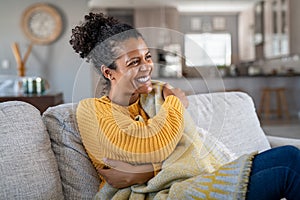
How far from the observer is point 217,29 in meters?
10.1

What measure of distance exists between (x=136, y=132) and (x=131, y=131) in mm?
15

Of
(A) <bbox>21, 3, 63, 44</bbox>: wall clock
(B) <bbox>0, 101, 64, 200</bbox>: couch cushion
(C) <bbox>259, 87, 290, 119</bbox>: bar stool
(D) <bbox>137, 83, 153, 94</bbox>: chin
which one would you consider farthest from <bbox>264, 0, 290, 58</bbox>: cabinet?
(B) <bbox>0, 101, 64, 200</bbox>: couch cushion

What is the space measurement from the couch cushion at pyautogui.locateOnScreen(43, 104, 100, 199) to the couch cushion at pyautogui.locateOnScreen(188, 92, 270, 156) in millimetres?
412

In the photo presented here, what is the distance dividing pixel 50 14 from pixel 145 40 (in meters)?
4.57

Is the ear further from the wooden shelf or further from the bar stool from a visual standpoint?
the bar stool

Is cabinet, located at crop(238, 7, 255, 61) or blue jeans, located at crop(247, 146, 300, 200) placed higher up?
cabinet, located at crop(238, 7, 255, 61)

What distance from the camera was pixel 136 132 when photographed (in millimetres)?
1209

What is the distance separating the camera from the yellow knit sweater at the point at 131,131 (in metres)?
1.20

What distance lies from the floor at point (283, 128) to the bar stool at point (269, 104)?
0.93 ft

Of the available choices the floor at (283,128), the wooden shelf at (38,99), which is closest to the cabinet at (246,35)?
the floor at (283,128)

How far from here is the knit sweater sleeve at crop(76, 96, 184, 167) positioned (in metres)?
1.20

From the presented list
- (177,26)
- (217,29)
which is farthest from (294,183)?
(217,29)

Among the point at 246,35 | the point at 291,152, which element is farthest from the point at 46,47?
the point at 246,35

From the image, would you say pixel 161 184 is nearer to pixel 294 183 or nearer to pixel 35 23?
pixel 294 183
